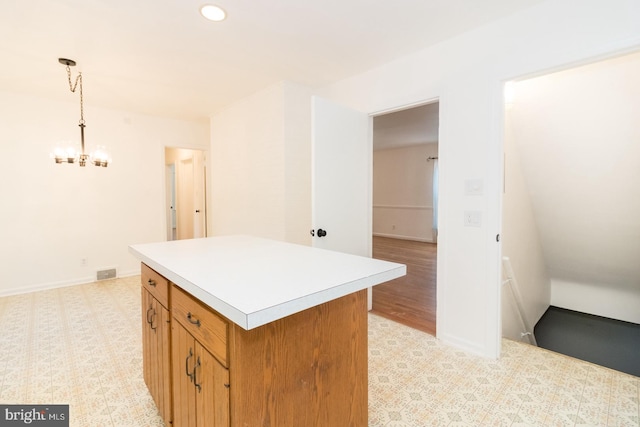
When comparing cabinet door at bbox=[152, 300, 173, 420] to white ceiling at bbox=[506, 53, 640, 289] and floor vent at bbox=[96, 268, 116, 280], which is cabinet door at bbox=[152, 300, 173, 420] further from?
floor vent at bbox=[96, 268, 116, 280]

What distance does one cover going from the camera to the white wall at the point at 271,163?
11.3 feet

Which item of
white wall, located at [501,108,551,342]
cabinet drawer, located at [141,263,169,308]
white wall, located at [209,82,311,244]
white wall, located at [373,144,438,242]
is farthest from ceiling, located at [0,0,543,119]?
white wall, located at [373,144,438,242]

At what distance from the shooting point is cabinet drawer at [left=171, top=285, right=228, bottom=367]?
38.7 inches

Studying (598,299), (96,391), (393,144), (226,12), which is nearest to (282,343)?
(96,391)

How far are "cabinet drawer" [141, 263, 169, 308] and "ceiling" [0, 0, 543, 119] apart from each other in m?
1.74

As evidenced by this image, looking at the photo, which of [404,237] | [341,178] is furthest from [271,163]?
[404,237]

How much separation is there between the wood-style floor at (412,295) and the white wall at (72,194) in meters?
3.64

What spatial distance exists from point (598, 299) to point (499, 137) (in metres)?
3.57

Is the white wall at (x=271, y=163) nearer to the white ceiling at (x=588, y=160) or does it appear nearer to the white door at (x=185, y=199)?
the white ceiling at (x=588, y=160)

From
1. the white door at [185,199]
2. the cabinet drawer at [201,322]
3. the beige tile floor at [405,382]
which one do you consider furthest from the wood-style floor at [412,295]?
A: the white door at [185,199]

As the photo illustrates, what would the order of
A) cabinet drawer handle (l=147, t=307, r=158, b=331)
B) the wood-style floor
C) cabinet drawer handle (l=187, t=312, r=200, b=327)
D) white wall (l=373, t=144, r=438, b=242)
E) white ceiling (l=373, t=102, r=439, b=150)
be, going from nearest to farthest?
cabinet drawer handle (l=187, t=312, r=200, b=327)
cabinet drawer handle (l=147, t=307, r=158, b=331)
the wood-style floor
white ceiling (l=373, t=102, r=439, b=150)
white wall (l=373, t=144, r=438, b=242)

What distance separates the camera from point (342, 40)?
2512 mm

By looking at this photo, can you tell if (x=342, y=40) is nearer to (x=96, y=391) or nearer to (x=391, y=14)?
(x=391, y=14)

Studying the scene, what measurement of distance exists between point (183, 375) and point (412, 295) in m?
3.06
